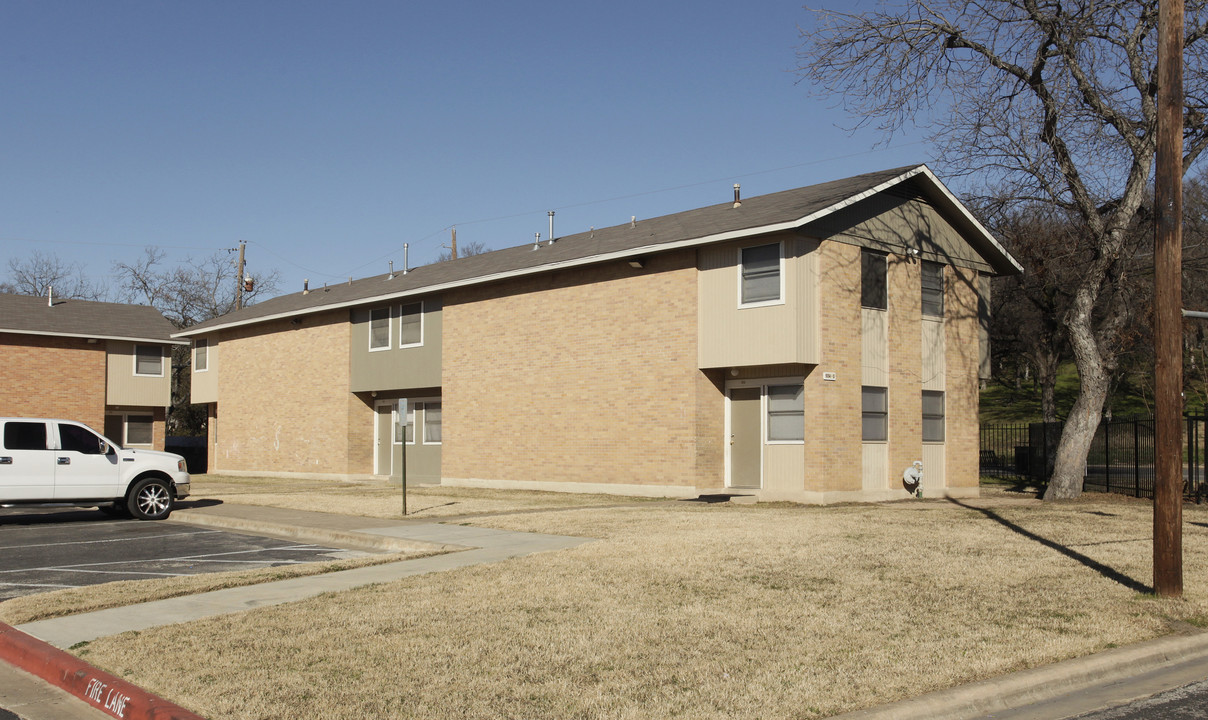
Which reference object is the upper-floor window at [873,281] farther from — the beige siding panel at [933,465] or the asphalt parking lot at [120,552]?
the asphalt parking lot at [120,552]

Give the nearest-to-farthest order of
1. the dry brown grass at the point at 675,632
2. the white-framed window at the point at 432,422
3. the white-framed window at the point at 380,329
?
the dry brown grass at the point at 675,632, the white-framed window at the point at 432,422, the white-framed window at the point at 380,329

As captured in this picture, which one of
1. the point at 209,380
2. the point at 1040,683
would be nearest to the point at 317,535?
the point at 1040,683

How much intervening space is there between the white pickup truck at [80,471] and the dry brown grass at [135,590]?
25.4 feet

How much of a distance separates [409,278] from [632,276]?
36.8ft

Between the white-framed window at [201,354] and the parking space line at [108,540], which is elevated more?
the white-framed window at [201,354]

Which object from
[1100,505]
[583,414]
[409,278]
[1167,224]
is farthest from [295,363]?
[1167,224]

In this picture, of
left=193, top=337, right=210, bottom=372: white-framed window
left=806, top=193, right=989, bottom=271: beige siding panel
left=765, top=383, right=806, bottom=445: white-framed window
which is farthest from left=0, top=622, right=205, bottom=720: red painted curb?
left=193, top=337, right=210, bottom=372: white-framed window

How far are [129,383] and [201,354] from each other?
374 centimetres

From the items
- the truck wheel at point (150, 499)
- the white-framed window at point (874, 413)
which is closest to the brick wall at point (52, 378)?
the truck wheel at point (150, 499)

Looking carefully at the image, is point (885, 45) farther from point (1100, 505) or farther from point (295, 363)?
point (295, 363)

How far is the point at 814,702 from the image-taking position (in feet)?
20.9

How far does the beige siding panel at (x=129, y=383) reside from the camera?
41781mm

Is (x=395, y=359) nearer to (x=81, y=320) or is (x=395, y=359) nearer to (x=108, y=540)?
(x=108, y=540)

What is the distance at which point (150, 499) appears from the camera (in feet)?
63.5
